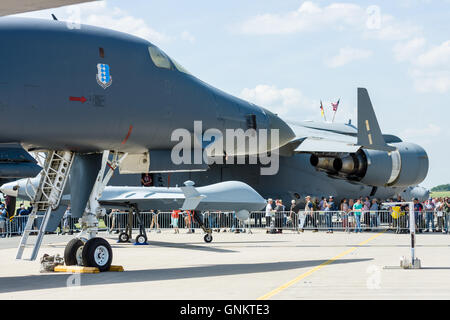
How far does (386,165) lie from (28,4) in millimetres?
21708

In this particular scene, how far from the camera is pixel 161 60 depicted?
39.4 feet

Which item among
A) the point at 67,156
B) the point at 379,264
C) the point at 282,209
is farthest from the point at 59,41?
the point at 282,209

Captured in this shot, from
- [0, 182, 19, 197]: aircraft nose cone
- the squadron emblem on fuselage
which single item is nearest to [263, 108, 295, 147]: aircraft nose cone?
the squadron emblem on fuselage

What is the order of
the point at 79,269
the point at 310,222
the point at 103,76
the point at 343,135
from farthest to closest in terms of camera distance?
1. the point at 310,222
2. the point at 343,135
3. the point at 79,269
4. the point at 103,76

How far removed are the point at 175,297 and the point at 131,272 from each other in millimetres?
3592

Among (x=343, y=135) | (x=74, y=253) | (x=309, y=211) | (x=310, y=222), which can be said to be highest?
(x=343, y=135)

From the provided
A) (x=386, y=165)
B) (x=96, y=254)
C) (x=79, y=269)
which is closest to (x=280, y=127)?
(x=96, y=254)

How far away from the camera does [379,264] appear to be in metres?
12.8

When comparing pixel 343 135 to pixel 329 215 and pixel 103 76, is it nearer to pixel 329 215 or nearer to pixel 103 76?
pixel 329 215

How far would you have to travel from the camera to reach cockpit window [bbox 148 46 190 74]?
11.9m

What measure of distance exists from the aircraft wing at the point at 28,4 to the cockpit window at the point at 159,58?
4431 mm

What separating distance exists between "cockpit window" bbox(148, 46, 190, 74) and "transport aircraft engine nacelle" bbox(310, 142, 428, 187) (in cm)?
1617
